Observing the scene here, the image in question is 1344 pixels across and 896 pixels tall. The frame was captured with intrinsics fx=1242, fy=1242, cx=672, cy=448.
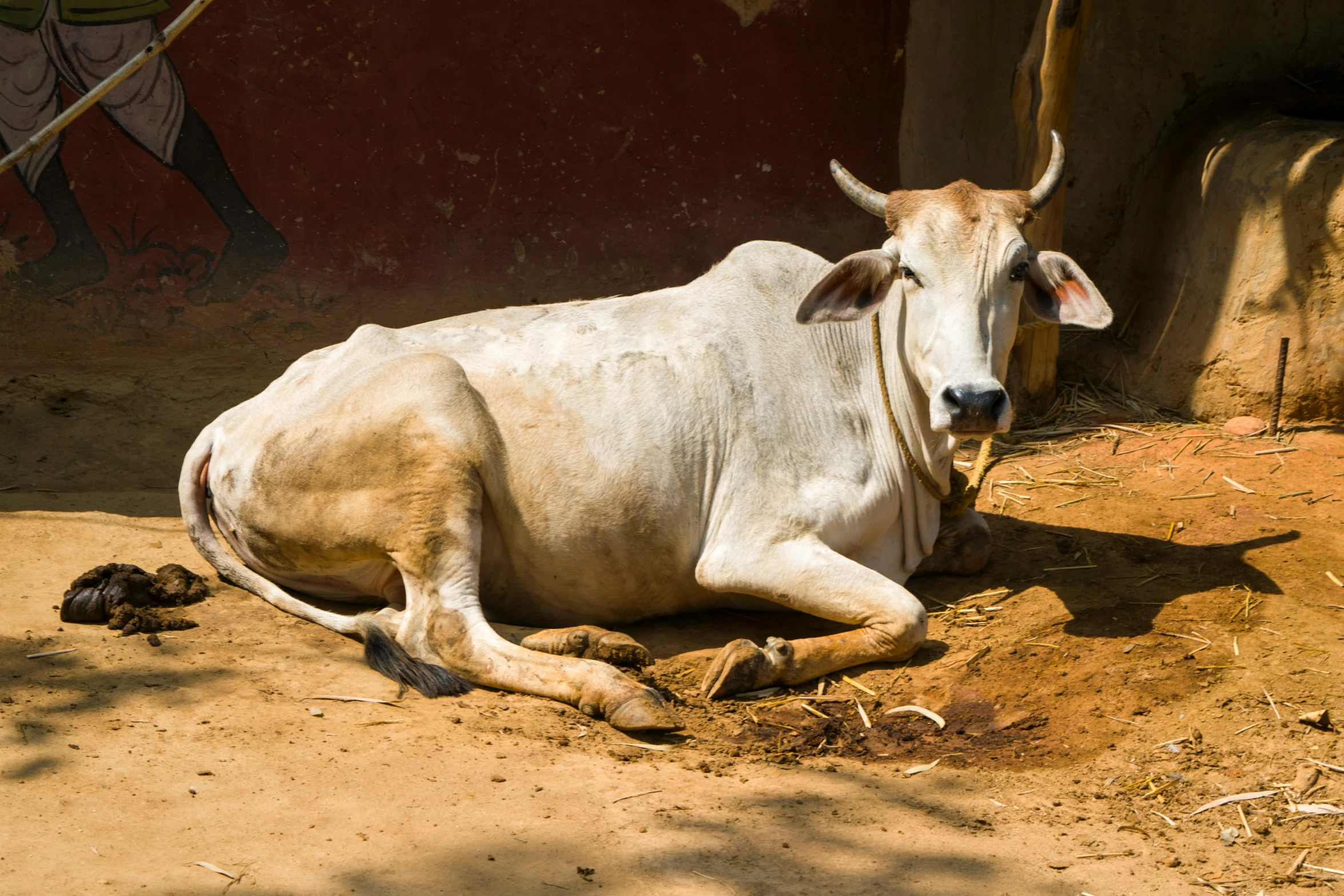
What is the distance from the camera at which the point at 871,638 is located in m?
4.02

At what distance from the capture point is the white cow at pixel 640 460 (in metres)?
4.00

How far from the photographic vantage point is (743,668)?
382 centimetres

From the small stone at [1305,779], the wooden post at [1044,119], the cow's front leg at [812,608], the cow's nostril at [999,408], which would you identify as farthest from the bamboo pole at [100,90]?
the wooden post at [1044,119]

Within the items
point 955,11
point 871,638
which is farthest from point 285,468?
point 955,11

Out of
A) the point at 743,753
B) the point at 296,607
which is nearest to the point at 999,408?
the point at 743,753

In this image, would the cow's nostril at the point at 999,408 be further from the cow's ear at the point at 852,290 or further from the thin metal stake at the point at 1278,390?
the thin metal stake at the point at 1278,390

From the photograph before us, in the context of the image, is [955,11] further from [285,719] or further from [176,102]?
[285,719]

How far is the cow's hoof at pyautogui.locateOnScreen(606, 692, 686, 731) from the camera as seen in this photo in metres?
3.48

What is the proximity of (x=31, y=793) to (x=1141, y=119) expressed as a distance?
602cm

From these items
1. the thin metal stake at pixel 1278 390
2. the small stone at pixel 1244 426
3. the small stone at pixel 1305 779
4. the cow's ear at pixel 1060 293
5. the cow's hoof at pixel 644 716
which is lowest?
the small stone at pixel 1305 779

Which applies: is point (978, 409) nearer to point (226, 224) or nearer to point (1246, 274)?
point (1246, 274)

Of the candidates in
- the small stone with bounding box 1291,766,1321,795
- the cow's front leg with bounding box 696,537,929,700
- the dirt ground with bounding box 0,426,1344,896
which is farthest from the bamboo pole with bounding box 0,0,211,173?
the small stone with bounding box 1291,766,1321,795

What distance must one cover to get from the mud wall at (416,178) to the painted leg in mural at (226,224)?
19 millimetres

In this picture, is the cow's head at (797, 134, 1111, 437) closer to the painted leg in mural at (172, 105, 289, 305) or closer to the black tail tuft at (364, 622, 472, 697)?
the black tail tuft at (364, 622, 472, 697)
